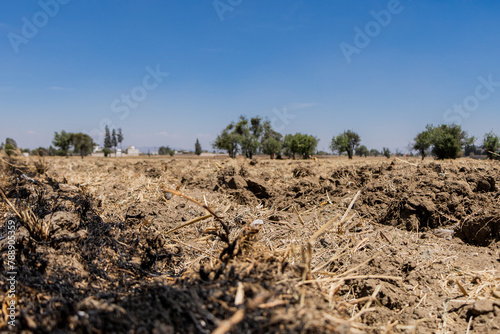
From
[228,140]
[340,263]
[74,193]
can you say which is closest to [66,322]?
[340,263]

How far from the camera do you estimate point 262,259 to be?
7.74 feet

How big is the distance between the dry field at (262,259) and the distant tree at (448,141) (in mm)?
48930

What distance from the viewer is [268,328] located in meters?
1.49

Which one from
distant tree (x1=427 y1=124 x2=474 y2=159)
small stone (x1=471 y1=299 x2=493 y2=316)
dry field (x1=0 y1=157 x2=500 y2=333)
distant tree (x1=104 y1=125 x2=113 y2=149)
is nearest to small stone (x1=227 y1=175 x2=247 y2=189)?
dry field (x1=0 y1=157 x2=500 y2=333)

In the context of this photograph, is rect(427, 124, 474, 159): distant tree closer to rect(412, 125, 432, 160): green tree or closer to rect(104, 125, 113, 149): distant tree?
rect(412, 125, 432, 160): green tree

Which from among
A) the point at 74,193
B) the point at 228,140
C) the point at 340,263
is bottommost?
the point at 340,263

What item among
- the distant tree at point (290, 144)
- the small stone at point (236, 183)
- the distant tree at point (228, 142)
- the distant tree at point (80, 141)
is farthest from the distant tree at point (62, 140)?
the small stone at point (236, 183)

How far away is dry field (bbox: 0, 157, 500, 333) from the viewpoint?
1649 millimetres

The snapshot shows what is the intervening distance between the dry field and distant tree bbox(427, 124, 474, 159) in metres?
48.9

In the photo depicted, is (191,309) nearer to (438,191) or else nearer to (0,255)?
(0,255)

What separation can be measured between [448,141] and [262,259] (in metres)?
54.8

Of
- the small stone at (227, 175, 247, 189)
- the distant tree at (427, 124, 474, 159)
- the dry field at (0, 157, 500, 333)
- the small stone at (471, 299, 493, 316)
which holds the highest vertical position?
the distant tree at (427, 124, 474, 159)

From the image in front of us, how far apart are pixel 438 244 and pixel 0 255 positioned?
503 cm

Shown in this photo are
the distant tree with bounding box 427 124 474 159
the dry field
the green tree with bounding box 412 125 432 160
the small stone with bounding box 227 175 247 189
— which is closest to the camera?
the dry field
